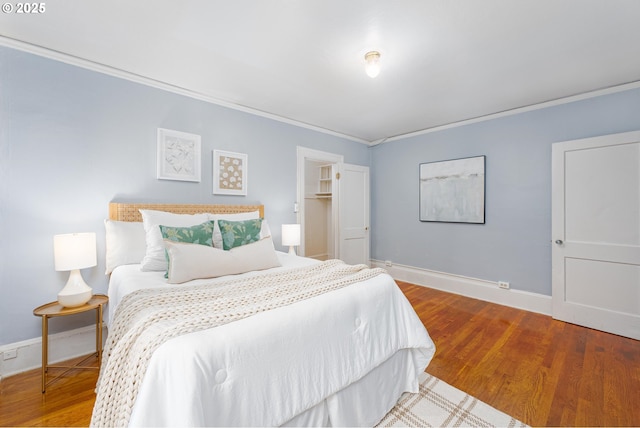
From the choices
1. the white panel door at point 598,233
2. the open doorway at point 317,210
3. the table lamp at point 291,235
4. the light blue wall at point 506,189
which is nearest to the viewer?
the white panel door at point 598,233

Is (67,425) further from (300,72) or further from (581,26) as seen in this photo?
(581,26)

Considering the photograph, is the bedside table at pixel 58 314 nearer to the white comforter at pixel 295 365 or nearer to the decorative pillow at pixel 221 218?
the white comforter at pixel 295 365

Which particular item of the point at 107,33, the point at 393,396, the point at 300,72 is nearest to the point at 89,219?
the point at 107,33

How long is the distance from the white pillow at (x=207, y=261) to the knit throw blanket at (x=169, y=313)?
0.17m

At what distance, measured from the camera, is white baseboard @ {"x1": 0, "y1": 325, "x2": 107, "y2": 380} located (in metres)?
2.01

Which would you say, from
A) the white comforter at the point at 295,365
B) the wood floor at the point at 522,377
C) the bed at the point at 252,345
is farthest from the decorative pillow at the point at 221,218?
the wood floor at the point at 522,377

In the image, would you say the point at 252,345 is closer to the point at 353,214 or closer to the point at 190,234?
the point at 190,234

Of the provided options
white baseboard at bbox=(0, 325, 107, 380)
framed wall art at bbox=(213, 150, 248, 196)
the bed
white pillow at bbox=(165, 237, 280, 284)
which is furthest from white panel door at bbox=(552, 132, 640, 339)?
white baseboard at bbox=(0, 325, 107, 380)

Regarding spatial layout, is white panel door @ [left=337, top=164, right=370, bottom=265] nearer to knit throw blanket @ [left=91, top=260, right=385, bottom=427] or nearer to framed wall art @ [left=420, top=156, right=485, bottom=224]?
framed wall art @ [left=420, top=156, right=485, bottom=224]

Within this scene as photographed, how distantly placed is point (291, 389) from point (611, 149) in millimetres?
3771

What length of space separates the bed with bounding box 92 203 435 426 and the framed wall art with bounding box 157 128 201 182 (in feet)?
2.63

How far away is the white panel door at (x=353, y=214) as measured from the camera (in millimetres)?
4523

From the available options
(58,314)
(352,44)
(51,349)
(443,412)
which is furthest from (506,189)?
(51,349)

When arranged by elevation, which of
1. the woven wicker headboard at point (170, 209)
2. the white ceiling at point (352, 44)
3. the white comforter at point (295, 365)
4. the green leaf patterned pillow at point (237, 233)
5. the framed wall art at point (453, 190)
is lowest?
the white comforter at point (295, 365)
